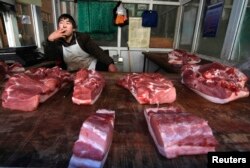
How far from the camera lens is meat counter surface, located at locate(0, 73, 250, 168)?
0.78 m

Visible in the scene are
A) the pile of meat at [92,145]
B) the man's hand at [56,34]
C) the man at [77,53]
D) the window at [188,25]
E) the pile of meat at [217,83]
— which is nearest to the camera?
the pile of meat at [92,145]

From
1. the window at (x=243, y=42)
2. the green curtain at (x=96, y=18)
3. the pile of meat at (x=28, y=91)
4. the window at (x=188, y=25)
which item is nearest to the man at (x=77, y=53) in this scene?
the pile of meat at (x=28, y=91)

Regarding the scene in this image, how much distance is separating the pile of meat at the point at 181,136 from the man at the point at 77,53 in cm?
151

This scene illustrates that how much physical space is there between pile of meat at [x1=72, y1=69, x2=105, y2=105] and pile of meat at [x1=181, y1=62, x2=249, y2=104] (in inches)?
32.8

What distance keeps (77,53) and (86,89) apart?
4.76 feet

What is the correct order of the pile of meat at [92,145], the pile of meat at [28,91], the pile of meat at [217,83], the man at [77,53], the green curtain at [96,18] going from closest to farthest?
the pile of meat at [92,145] → the pile of meat at [28,91] → the pile of meat at [217,83] → the man at [77,53] → the green curtain at [96,18]

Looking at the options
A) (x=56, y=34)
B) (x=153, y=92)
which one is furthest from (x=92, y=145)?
(x=56, y=34)

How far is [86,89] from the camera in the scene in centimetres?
128

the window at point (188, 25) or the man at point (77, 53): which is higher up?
the window at point (188, 25)

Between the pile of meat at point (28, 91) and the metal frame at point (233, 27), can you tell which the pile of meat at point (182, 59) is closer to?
the metal frame at point (233, 27)

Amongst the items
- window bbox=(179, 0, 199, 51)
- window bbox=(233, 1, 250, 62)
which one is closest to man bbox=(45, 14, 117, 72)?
window bbox=(233, 1, 250, 62)

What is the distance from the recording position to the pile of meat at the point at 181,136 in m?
0.83

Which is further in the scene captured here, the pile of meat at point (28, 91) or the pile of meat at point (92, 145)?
the pile of meat at point (28, 91)

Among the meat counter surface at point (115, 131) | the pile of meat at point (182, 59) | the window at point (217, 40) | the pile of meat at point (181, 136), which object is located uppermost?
the window at point (217, 40)
